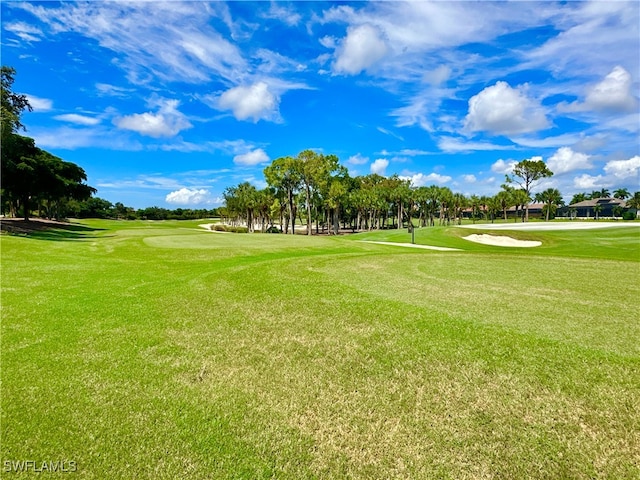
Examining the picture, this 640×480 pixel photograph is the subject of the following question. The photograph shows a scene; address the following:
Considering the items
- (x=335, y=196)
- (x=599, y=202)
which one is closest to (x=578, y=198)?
(x=599, y=202)

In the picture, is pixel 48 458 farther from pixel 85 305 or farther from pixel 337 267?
pixel 337 267

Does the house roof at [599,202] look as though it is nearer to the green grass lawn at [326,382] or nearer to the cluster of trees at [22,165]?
the green grass lawn at [326,382]

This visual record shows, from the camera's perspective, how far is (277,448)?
369cm

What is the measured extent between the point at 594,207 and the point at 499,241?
128 meters

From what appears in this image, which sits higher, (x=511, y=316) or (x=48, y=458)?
(x=511, y=316)

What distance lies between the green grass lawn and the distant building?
159091 millimetres

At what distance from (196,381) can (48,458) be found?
1.77 metres

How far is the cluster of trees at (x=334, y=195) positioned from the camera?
60.2 metres

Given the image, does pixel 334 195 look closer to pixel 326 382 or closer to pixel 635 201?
pixel 326 382

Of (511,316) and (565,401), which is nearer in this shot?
(565,401)

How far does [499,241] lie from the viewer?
115ft

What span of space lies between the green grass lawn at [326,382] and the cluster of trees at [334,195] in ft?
132

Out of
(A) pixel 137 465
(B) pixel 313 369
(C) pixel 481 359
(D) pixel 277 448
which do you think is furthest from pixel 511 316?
(A) pixel 137 465

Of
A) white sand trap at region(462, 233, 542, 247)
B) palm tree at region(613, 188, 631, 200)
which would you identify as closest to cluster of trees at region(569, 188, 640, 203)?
palm tree at region(613, 188, 631, 200)
